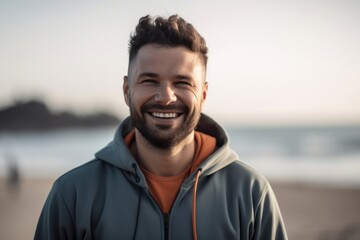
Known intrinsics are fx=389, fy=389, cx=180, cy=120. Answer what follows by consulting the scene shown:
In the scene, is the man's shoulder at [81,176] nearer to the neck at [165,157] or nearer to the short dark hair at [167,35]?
the neck at [165,157]

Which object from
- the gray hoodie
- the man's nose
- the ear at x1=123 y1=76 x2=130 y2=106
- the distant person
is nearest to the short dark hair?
the ear at x1=123 y1=76 x2=130 y2=106

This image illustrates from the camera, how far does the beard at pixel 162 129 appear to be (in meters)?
2.64

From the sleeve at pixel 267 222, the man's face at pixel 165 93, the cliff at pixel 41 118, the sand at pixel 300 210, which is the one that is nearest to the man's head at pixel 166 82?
the man's face at pixel 165 93

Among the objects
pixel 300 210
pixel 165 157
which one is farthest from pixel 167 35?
pixel 300 210

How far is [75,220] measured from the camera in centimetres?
250

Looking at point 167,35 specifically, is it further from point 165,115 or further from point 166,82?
point 165,115

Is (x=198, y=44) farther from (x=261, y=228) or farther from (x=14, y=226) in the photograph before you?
(x=14, y=226)

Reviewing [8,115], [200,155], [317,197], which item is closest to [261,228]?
[200,155]

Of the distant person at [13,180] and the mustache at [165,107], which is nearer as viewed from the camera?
the mustache at [165,107]

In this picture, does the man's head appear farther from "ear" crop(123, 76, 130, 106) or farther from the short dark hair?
"ear" crop(123, 76, 130, 106)

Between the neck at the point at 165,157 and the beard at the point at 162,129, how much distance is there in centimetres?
5

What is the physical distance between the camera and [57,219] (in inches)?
99.5

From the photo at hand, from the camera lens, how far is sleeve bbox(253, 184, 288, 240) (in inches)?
101

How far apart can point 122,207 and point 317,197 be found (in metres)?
8.08
